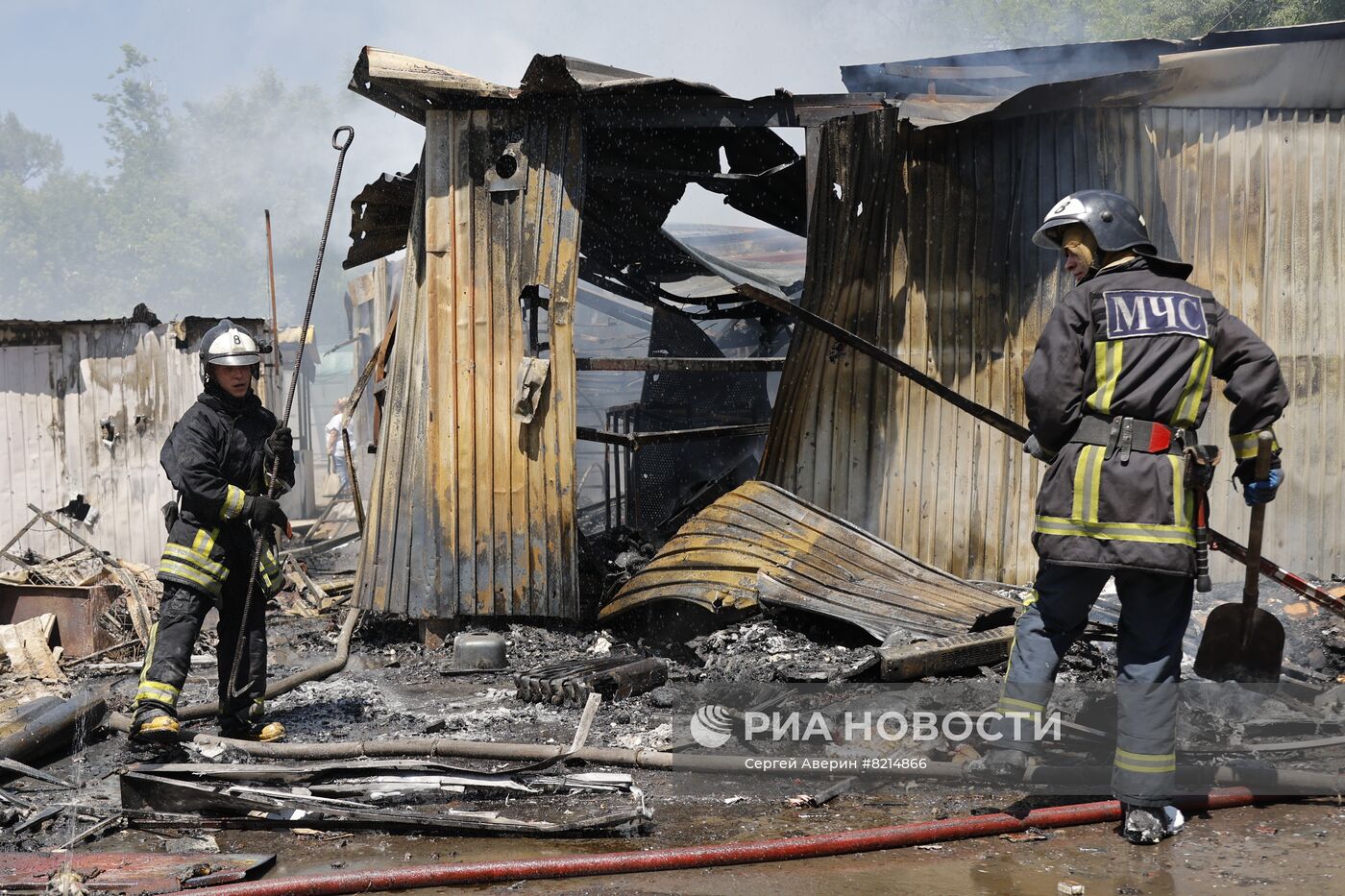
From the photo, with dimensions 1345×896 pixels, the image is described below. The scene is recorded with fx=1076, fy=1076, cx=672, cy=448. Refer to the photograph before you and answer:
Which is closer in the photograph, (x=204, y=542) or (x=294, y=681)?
(x=204, y=542)

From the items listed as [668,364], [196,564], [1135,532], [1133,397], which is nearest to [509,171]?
[668,364]

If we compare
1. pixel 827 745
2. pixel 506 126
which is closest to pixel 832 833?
pixel 827 745

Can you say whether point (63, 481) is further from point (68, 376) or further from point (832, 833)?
point (832, 833)

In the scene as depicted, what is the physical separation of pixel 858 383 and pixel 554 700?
3232 millimetres

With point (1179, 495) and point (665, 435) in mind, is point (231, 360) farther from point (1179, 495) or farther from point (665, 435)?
point (1179, 495)

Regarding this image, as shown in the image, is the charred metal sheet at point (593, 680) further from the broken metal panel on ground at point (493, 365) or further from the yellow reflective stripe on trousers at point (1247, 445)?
the yellow reflective stripe on trousers at point (1247, 445)

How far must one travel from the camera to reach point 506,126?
7.59 m

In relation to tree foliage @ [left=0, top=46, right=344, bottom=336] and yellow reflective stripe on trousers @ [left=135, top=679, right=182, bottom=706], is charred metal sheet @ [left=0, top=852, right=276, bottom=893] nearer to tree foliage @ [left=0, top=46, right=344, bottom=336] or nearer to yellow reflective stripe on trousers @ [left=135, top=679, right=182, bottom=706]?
yellow reflective stripe on trousers @ [left=135, top=679, right=182, bottom=706]

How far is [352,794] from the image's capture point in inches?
170

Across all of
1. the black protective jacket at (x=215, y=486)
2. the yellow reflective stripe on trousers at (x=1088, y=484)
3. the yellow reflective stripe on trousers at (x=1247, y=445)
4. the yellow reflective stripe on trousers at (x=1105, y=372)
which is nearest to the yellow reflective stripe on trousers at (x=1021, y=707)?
the yellow reflective stripe on trousers at (x=1088, y=484)

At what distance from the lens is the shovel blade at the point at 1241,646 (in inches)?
188

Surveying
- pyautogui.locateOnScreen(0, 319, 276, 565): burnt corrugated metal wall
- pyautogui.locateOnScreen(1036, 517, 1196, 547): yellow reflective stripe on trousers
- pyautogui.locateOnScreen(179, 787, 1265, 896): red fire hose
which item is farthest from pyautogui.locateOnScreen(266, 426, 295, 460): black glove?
pyautogui.locateOnScreen(0, 319, 276, 565): burnt corrugated metal wall

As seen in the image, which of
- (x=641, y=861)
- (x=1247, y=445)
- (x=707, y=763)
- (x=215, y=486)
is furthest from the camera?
(x=215, y=486)

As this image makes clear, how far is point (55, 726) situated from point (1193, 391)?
18.1 ft
